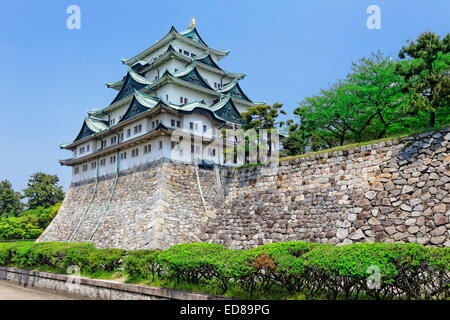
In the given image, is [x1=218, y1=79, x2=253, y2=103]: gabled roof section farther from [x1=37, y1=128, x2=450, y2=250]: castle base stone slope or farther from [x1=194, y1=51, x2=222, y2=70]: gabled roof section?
[x1=37, y1=128, x2=450, y2=250]: castle base stone slope

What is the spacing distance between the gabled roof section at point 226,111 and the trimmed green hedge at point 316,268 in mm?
16038

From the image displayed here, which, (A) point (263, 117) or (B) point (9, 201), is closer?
(A) point (263, 117)

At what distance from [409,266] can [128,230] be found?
18785mm

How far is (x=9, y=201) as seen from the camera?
58.2 meters

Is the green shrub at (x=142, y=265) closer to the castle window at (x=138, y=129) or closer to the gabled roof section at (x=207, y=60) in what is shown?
the castle window at (x=138, y=129)

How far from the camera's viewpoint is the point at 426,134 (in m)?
13.8

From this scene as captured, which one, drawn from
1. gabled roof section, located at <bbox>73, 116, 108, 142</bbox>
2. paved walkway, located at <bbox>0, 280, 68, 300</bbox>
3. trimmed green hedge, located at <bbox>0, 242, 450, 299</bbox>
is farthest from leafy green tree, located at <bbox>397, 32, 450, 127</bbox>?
A: gabled roof section, located at <bbox>73, 116, 108, 142</bbox>

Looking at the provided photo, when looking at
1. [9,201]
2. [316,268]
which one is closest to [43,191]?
[9,201]

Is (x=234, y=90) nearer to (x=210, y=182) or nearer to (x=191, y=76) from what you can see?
(x=191, y=76)

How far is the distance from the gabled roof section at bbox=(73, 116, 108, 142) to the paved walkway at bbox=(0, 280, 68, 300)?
17.2m

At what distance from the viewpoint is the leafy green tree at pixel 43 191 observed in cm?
5384

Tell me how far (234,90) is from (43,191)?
3895 cm

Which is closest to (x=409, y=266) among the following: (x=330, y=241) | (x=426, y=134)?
(x=330, y=241)
